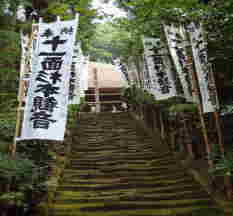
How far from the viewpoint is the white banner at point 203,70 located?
19.3 ft

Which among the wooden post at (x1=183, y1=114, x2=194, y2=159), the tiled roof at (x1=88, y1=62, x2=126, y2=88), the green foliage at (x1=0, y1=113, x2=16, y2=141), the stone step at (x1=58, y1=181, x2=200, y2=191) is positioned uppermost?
the tiled roof at (x1=88, y1=62, x2=126, y2=88)

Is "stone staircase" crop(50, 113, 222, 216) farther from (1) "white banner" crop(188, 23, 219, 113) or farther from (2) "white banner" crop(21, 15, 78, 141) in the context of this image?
(1) "white banner" crop(188, 23, 219, 113)

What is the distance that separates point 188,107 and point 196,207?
2.80 m

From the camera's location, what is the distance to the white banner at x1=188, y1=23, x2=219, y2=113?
5.89 meters

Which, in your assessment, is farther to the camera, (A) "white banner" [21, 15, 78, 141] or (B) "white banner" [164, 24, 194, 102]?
(B) "white banner" [164, 24, 194, 102]

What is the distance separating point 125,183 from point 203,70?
10.6ft

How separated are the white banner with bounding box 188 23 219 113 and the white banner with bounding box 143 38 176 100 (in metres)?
2.69

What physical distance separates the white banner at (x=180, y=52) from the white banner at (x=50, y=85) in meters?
2.74

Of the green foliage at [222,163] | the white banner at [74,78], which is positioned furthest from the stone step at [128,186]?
the white banner at [74,78]

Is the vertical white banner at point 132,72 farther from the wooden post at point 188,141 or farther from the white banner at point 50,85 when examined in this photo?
the white banner at point 50,85

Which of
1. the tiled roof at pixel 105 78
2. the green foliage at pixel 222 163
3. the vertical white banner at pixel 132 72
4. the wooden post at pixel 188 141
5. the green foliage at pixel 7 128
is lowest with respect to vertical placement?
the green foliage at pixel 222 163

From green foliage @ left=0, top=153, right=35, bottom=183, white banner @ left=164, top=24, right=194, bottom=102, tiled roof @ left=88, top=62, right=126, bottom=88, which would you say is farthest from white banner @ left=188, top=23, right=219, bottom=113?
tiled roof @ left=88, top=62, right=126, bottom=88

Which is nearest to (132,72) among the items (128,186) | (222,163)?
(128,186)

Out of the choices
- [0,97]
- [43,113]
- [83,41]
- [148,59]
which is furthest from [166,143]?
[83,41]
